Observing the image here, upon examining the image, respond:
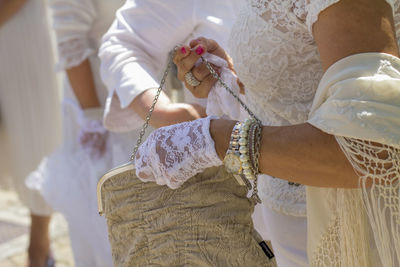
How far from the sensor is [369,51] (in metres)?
0.86

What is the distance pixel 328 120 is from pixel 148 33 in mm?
877

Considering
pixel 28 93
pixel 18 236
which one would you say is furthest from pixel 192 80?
pixel 18 236

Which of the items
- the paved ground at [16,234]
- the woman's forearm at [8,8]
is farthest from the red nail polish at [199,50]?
the paved ground at [16,234]

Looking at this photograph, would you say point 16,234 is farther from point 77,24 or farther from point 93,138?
point 77,24

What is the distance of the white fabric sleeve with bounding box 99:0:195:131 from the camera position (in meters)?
1.58

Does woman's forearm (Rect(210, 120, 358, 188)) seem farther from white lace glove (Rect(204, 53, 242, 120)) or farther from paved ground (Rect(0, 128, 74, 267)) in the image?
paved ground (Rect(0, 128, 74, 267))

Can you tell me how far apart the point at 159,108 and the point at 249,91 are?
0.28 meters

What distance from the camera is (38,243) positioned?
3172 millimetres

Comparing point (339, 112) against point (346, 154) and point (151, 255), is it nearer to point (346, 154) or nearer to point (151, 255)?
point (346, 154)

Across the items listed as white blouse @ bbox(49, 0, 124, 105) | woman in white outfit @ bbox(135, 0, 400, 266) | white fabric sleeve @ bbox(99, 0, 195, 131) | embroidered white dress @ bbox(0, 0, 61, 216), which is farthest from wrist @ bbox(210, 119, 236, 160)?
embroidered white dress @ bbox(0, 0, 61, 216)

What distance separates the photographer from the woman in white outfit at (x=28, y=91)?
3.31m

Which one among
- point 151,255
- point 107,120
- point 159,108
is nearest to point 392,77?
point 151,255

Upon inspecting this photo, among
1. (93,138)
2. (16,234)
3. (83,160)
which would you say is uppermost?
(93,138)

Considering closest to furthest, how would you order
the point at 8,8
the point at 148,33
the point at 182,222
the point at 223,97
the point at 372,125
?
the point at 372,125
the point at 182,222
the point at 223,97
the point at 148,33
the point at 8,8
